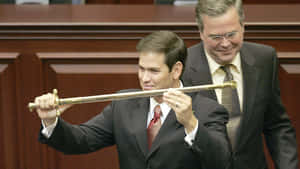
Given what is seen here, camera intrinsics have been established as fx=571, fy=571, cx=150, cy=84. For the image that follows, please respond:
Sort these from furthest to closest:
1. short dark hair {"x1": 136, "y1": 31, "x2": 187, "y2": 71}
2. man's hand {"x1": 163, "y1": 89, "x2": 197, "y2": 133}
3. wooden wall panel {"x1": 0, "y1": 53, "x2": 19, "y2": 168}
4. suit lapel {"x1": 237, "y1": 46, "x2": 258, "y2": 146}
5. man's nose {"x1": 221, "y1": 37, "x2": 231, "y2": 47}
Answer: wooden wall panel {"x1": 0, "y1": 53, "x2": 19, "y2": 168}, suit lapel {"x1": 237, "y1": 46, "x2": 258, "y2": 146}, man's nose {"x1": 221, "y1": 37, "x2": 231, "y2": 47}, short dark hair {"x1": 136, "y1": 31, "x2": 187, "y2": 71}, man's hand {"x1": 163, "y1": 89, "x2": 197, "y2": 133}

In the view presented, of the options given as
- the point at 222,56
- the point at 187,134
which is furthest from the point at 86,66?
the point at 187,134

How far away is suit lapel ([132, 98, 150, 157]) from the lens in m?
1.47

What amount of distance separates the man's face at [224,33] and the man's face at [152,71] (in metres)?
0.22

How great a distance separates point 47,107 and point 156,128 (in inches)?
12.3

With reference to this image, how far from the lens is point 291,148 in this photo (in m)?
1.70

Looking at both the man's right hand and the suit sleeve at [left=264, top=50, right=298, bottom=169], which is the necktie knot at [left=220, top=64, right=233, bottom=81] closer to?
the suit sleeve at [left=264, top=50, right=298, bottom=169]

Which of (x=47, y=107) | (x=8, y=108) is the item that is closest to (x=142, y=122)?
(x=47, y=107)

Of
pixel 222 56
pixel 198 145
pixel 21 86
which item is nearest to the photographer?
pixel 198 145

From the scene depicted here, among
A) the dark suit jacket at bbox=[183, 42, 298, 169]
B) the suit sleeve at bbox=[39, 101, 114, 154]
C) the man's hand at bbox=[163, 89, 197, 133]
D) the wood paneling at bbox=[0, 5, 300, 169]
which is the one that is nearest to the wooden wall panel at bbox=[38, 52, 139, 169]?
the wood paneling at bbox=[0, 5, 300, 169]

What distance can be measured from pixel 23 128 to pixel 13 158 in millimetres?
116

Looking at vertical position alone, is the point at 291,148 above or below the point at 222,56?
below

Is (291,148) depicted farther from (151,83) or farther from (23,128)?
(23,128)

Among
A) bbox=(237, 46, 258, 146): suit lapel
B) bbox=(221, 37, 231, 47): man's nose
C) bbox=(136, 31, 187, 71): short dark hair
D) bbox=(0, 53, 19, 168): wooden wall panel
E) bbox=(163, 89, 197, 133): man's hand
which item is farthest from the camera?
bbox=(0, 53, 19, 168): wooden wall panel

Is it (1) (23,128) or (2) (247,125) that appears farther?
(1) (23,128)
